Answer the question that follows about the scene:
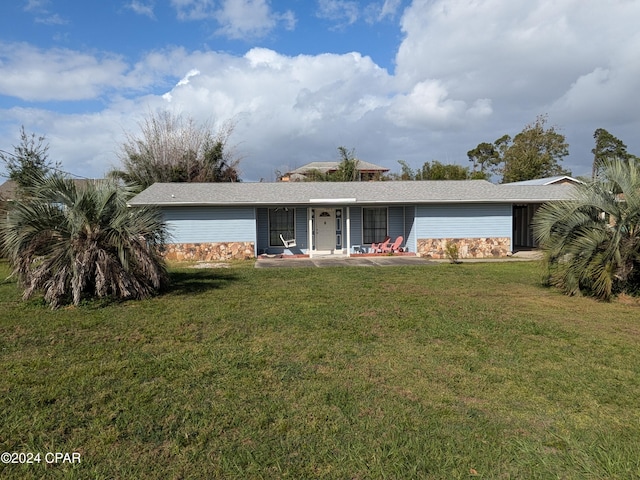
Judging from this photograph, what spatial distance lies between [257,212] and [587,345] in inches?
595

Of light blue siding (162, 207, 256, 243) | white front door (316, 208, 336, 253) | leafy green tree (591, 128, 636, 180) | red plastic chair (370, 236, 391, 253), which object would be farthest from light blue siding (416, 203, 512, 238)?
leafy green tree (591, 128, 636, 180)

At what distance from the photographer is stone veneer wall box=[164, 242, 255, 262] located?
18.2 m

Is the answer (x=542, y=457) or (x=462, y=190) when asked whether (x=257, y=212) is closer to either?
(x=462, y=190)

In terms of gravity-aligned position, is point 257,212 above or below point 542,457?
above

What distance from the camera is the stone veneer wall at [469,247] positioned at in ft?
62.6

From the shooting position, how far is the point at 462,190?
20062mm

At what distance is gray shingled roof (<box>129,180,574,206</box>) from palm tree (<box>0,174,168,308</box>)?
8.33 m

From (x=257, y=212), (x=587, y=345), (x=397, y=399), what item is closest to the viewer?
(x=397, y=399)

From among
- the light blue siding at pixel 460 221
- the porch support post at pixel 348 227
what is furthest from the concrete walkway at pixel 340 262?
the light blue siding at pixel 460 221

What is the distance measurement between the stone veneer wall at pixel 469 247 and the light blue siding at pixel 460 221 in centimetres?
18

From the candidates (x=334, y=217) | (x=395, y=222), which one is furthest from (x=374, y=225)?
(x=334, y=217)

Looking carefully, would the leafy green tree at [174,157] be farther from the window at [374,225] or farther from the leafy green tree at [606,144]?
the leafy green tree at [606,144]

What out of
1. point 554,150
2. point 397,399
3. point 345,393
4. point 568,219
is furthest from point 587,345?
point 554,150

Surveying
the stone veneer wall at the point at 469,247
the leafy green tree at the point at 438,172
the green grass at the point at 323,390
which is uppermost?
the leafy green tree at the point at 438,172
